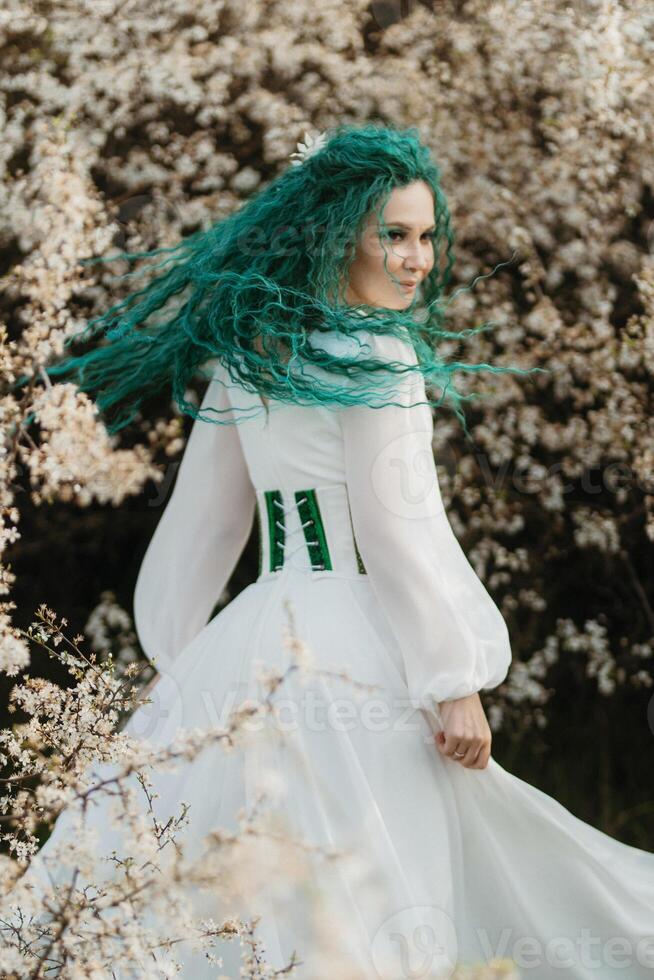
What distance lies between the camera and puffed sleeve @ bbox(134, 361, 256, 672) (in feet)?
8.16

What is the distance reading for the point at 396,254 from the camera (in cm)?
231

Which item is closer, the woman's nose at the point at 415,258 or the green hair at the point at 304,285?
the green hair at the point at 304,285

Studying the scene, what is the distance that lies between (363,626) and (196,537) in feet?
1.67

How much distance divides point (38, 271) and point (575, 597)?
8.39 ft

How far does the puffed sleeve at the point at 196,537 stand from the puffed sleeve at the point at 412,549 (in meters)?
0.40

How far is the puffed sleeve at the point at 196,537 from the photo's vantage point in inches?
→ 97.9

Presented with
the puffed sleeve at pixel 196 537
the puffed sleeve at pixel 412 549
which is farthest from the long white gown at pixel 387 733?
the puffed sleeve at pixel 196 537

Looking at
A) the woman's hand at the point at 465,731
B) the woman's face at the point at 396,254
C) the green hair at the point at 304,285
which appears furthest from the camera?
the woman's face at the point at 396,254

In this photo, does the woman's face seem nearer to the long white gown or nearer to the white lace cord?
the long white gown

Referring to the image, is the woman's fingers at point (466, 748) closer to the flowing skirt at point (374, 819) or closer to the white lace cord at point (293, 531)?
the flowing skirt at point (374, 819)

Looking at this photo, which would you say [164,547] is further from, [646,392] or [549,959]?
[646,392]


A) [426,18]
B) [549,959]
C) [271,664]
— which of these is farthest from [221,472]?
[426,18]

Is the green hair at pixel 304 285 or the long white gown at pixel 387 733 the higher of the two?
the green hair at pixel 304 285

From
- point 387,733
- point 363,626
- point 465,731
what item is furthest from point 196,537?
point 465,731
